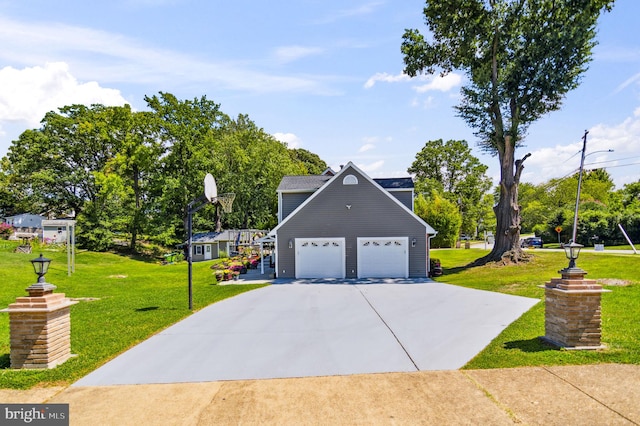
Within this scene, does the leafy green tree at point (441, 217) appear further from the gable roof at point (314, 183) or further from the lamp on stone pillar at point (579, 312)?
the lamp on stone pillar at point (579, 312)

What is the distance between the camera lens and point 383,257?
778 inches

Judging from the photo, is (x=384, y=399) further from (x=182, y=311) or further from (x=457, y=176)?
(x=457, y=176)

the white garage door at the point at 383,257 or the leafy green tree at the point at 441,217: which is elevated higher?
the leafy green tree at the point at 441,217

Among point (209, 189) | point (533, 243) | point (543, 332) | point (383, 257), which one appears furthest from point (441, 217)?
point (543, 332)

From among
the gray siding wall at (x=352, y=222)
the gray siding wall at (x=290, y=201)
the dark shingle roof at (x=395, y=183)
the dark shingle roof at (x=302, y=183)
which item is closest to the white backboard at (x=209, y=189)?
the gray siding wall at (x=352, y=222)

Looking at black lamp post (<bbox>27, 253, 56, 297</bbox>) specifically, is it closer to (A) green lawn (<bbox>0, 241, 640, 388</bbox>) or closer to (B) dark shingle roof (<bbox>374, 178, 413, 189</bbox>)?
(A) green lawn (<bbox>0, 241, 640, 388</bbox>)

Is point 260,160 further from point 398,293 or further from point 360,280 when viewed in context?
point 398,293

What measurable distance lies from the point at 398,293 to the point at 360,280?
14.6ft

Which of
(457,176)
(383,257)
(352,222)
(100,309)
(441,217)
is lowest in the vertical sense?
(100,309)

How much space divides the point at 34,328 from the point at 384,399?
5730mm

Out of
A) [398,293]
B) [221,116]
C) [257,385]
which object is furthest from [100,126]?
[257,385]

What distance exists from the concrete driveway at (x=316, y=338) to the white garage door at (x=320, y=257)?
5.92 metres

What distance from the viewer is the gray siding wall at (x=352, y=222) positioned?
64.6ft

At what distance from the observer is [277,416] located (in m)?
4.80
